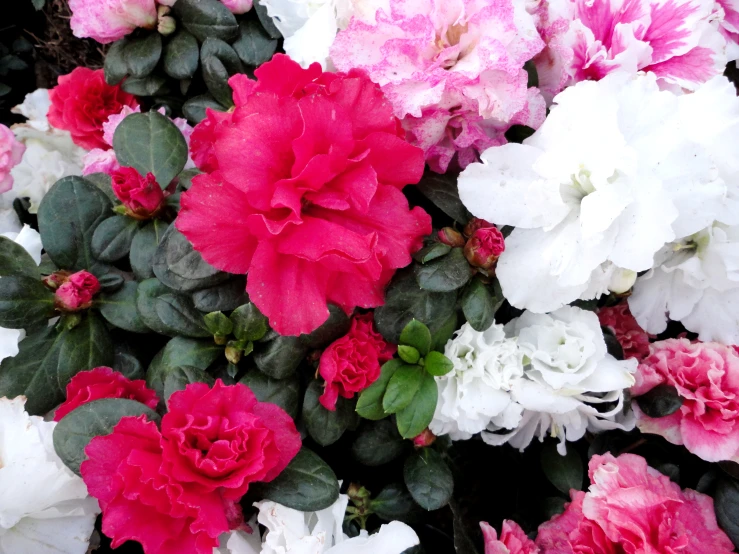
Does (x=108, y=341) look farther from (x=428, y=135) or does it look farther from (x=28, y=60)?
(x=28, y=60)

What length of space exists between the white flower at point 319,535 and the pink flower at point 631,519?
234 mm

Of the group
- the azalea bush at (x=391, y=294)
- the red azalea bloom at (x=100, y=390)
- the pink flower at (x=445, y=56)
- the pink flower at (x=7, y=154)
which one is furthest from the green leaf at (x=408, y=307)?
the pink flower at (x=7, y=154)

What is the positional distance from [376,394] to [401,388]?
4cm

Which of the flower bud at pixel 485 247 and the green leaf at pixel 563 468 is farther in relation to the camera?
the green leaf at pixel 563 468

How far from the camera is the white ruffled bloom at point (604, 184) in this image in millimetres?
689

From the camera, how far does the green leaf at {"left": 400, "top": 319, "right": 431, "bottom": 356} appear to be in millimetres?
779

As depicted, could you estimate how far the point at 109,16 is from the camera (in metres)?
1.00

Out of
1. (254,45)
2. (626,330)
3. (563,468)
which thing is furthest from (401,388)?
(254,45)

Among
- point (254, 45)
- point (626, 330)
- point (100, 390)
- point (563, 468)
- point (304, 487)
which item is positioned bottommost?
point (563, 468)

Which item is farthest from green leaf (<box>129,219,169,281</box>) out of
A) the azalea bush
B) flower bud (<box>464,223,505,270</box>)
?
flower bud (<box>464,223,505,270</box>)

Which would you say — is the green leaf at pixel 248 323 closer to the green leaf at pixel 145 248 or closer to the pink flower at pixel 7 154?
the green leaf at pixel 145 248

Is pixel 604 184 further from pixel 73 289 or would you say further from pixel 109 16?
pixel 109 16

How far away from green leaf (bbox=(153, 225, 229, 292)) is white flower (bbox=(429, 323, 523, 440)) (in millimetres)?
337

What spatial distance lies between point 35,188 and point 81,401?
594 millimetres
